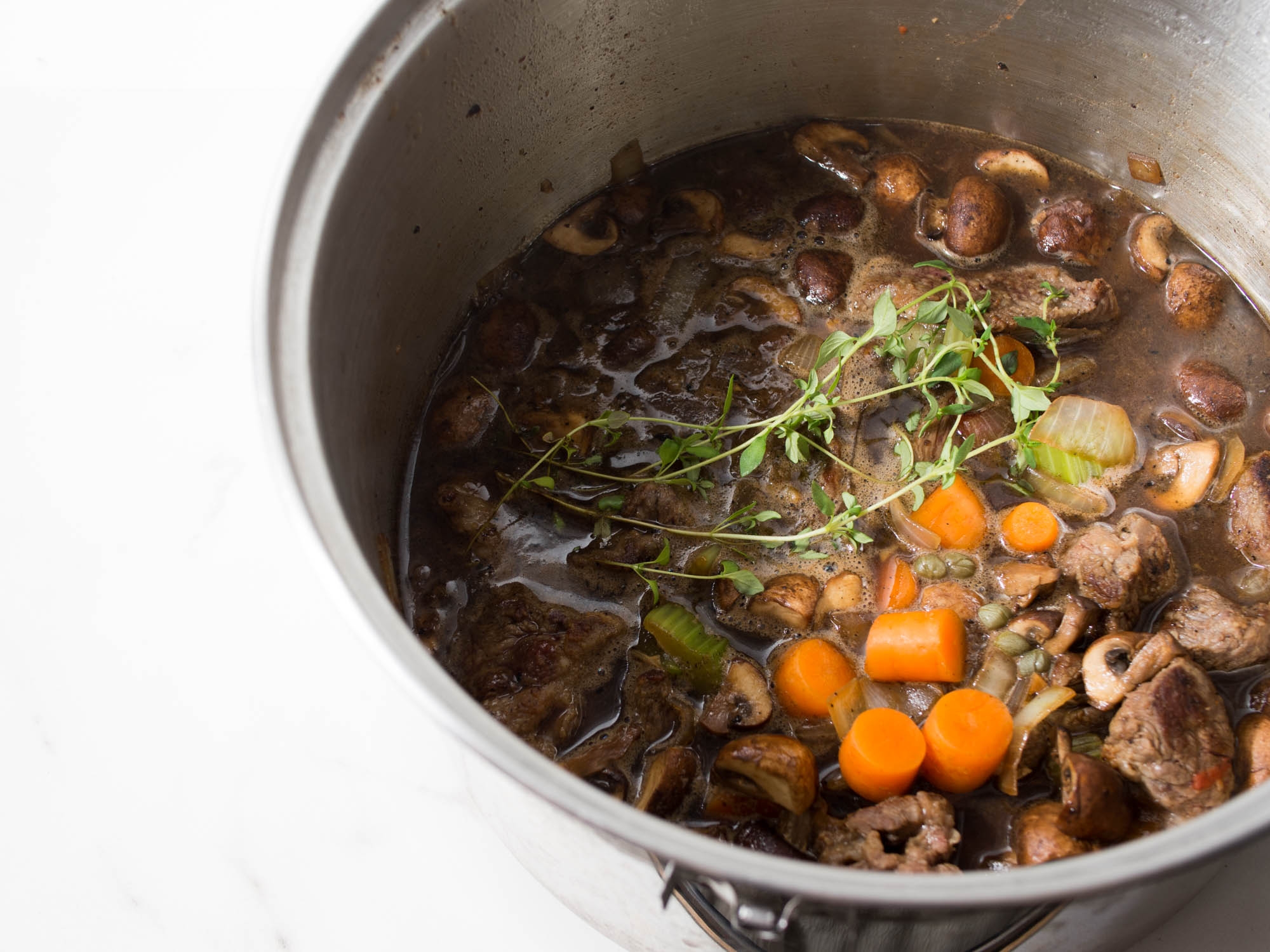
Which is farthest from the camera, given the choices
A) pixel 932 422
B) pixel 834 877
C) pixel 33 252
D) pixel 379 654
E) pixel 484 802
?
pixel 33 252

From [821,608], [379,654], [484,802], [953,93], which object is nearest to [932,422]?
[821,608]

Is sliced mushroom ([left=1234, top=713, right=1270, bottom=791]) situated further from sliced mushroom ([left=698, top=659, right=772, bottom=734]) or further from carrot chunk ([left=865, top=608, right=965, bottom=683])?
sliced mushroom ([left=698, top=659, right=772, bottom=734])

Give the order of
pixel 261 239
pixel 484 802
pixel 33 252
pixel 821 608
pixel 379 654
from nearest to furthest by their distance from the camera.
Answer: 1. pixel 379 654
2. pixel 261 239
3. pixel 484 802
4. pixel 821 608
5. pixel 33 252

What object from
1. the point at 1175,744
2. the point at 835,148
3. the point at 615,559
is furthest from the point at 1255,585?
the point at 835,148

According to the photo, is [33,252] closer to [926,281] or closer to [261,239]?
[261,239]

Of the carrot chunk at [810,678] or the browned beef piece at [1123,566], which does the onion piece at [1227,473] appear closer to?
Answer: the browned beef piece at [1123,566]

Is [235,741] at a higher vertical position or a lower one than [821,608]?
lower

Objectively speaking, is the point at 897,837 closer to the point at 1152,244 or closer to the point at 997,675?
the point at 997,675
